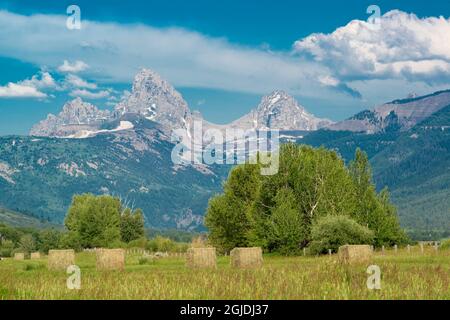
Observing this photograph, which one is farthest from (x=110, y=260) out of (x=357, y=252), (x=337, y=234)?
(x=337, y=234)

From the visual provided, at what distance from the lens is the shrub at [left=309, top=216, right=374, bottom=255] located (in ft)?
236

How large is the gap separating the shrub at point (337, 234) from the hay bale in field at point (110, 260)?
28.5 m

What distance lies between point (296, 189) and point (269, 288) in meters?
60.9

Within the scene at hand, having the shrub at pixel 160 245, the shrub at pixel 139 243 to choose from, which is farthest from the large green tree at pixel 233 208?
the shrub at pixel 139 243

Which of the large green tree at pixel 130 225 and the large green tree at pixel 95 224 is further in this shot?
Answer: the large green tree at pixel 130 225

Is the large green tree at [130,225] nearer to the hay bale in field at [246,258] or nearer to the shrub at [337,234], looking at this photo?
the shrub at [337,234]

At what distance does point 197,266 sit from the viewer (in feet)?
151

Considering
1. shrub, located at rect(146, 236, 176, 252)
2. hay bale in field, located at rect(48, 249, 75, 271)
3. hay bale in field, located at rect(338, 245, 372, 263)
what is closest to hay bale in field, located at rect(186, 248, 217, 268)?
hay bale in field, located at rect(338, 245, 372, 263)

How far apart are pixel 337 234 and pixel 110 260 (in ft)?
101

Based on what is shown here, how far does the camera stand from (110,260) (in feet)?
159

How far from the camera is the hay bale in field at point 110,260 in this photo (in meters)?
48.3

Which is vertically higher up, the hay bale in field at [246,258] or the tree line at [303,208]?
the tree line at [303,208]
